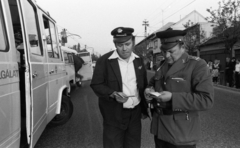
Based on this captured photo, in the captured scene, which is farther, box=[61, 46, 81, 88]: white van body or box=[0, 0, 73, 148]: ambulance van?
box=[61, 46, 81, 88]: white van body

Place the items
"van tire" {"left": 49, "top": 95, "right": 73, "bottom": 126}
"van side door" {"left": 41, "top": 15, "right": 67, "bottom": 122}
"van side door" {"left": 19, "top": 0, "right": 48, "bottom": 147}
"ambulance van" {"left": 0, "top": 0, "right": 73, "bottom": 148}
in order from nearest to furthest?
"ambulance van" {"left": 0, "top": 0, "right": 73, "bottom": 148} < "van side door" {"left": 19, "top": 0, "right": 48, "bottom": 147} < "van side door" {"left": 41, "top": 15, "right": 67, "bottom": 122} < "van tire" {"left": 49, "top": 95, "right": 73, "bottom": 126}

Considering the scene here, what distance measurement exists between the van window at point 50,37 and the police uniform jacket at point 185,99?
9.82ft

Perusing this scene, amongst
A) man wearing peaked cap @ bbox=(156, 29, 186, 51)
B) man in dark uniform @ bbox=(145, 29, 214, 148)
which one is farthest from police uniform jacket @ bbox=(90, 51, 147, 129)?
man wearing peaked cap @ bbox=(156, 29, 186, 51)

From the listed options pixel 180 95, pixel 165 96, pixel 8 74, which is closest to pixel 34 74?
pixel 8 74

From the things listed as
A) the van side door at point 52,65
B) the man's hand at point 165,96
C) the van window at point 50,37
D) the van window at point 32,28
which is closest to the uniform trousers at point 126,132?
the man's hand at point 165,96

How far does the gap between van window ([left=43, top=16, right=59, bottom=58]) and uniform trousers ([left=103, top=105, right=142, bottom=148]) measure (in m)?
2.42

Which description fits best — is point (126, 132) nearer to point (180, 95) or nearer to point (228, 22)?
point (180, 95)

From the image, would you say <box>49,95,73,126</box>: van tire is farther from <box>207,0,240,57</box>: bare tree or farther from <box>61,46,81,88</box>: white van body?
<box>207,0,240,57</box>: bare tree

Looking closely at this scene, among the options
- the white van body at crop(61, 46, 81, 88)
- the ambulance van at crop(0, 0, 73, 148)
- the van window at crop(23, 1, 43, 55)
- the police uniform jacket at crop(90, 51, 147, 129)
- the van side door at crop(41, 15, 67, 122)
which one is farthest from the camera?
the white van body at crop(61, 46, 81, 88)

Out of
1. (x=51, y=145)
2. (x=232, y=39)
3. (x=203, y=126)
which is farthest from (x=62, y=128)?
(x=232, y=39)

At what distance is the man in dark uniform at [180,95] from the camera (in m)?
1.74

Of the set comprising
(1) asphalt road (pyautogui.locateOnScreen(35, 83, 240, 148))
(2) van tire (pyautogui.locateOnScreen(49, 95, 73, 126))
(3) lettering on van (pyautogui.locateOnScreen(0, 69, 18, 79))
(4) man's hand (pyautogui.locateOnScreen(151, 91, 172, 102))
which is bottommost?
(1) asphalt road (pyautogui.locateOnScreen(35, 83, 240, 148))

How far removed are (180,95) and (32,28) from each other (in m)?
2.53

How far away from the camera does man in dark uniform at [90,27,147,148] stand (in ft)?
7.79
